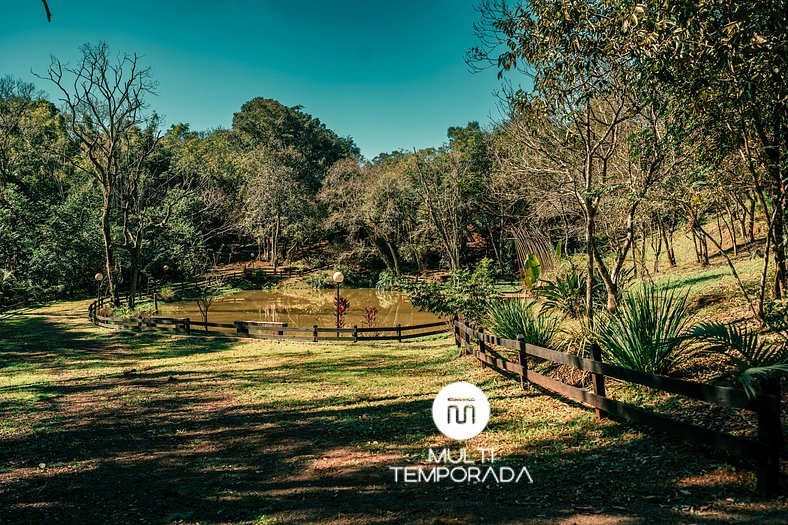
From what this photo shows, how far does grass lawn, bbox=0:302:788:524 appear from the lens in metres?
3.86

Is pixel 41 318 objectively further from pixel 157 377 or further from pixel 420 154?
pixel 420 154

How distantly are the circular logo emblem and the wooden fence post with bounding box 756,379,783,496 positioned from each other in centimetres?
314

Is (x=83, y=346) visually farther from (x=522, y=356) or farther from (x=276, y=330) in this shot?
(x=522, y=356)

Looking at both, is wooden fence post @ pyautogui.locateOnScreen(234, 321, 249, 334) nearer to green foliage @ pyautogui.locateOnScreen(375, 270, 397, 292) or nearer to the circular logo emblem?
green foliage @ pyautogui.locateOnScreen(375, 270, 397, 292)

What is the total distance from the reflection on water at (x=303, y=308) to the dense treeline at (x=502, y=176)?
3.90 m

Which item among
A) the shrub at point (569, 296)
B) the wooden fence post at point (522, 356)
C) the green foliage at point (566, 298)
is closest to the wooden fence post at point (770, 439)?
the wooden fence post at point (522, 356)

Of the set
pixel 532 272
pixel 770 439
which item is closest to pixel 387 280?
pixel 532 272

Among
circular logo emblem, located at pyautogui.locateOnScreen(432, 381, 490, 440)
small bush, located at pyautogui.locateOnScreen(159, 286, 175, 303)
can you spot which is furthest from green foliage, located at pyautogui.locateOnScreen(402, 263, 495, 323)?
small bush, located at pyautogui.locateOnScreen(159, 286, 175, 303)

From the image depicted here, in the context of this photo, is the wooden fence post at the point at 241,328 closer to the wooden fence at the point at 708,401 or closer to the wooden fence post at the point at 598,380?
the wooden fence at the point at 708,401

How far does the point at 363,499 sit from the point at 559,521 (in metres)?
1.72

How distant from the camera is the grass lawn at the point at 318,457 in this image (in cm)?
386

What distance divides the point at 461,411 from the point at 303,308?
25.5 m

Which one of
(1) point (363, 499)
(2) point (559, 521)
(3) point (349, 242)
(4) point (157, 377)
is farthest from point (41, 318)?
(2) point (559, 521)

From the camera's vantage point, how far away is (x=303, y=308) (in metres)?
31.6
